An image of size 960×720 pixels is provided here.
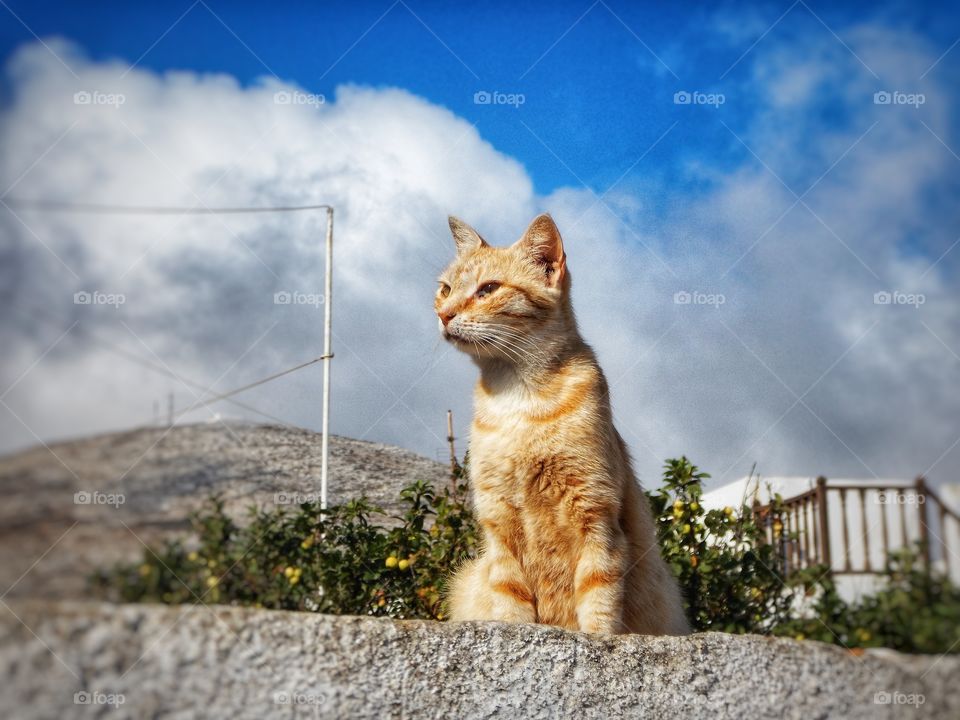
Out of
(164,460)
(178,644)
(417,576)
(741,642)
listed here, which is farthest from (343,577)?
(741,642)

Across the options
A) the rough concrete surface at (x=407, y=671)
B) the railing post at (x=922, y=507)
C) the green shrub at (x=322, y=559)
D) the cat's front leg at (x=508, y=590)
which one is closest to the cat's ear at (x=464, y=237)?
the green shrub at (x=322, y=559)

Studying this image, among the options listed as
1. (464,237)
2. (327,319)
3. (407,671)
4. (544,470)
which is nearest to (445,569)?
(544,470)

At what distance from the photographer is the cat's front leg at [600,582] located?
11.0 feet

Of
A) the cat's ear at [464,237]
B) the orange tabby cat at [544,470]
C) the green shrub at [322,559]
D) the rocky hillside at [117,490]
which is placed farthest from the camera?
the cat's ear at [464,237]

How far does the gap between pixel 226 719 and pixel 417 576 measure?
4.81ft

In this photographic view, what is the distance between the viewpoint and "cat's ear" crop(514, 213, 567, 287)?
12.4ft

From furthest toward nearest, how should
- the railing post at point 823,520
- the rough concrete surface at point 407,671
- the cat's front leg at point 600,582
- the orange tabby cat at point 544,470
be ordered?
the railing post at point 823,520
the orange tabby cat at point 544,470
the cat's front leg at point 600,582
the rough concrete surface at point 407,671

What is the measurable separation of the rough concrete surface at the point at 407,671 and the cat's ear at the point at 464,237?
1696 mm

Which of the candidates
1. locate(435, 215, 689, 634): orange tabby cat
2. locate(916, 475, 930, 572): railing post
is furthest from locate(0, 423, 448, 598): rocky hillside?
locate(916, 475, 930, 572): railing post

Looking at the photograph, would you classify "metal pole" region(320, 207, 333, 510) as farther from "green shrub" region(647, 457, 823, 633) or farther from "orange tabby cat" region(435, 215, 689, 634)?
"green shrub" region(647, 457, 823, 633)

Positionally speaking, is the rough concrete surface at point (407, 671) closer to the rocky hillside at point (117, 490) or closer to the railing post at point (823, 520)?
the rocky hillside at point (117, 490)

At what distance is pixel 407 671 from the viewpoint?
300cm

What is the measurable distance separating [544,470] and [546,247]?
0.96m

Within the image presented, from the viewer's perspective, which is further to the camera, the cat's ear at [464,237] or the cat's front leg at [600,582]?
the cat's ear at [464,237]
